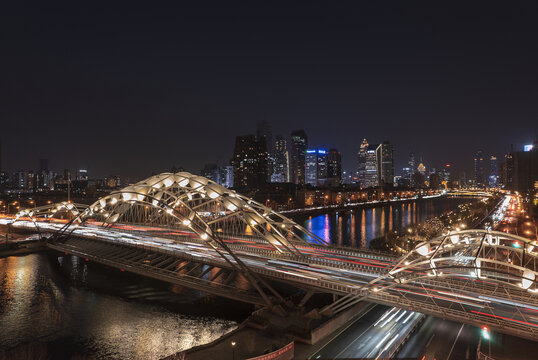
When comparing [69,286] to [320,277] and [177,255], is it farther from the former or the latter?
[320,277]

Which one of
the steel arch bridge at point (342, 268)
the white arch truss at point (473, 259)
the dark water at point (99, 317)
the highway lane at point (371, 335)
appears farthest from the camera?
the dark water at point (99, 317)

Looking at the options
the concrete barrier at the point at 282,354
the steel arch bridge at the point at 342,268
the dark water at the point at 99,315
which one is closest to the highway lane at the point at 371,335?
the concrete barrier at the point at 282,354

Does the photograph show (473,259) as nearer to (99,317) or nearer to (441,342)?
(441,342)

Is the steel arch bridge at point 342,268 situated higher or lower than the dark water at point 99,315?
higher

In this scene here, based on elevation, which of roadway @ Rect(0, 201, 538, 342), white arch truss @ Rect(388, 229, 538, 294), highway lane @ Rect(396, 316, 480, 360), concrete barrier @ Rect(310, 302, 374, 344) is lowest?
highway lane @ Rect(396, 316, 480, 360)

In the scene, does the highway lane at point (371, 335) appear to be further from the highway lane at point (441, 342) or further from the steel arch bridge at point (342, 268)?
the steel arch bridge at point (342, 268)

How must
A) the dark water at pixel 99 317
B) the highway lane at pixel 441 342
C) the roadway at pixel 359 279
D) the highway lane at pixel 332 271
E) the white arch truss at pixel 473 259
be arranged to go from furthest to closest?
1. the dark water at pixel 99 317
2. the highway lane at pixel 332 271
3. the highway lane at pixel 441 342
4. the roadway at pixel 359 279
5. the white arch truss at pixel 473 259

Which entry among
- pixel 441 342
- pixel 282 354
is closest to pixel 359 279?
pixel 441 342

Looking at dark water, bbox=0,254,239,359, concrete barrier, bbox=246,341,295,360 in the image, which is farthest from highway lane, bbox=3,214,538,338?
concrete barrier, bbox=246,341,295,360

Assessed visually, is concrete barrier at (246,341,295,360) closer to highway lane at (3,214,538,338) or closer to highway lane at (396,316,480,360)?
highway lane at (3,214,538,338)
